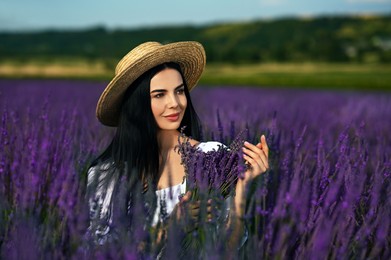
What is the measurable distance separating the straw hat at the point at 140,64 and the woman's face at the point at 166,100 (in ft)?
0.21

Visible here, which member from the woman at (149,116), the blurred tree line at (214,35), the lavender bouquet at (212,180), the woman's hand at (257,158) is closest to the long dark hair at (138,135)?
the woman at (149,116)

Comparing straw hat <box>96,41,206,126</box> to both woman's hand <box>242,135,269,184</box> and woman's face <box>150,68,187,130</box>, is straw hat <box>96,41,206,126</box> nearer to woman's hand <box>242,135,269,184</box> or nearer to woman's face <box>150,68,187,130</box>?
woman's face <box>150,68,187,130</box>

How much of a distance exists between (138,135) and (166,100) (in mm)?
181

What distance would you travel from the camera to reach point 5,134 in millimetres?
1889

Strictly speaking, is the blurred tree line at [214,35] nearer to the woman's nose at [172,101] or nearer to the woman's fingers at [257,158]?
the woman's nose at [172,101]

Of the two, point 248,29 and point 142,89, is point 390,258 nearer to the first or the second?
point 142,89

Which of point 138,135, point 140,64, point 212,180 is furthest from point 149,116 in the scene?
point 212,180

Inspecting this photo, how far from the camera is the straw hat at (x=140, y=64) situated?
192 centimetres

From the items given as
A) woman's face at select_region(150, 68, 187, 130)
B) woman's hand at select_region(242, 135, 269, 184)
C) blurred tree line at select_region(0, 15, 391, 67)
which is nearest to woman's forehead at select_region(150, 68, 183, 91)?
woman's face at select_region(150, 68, 187, 130)

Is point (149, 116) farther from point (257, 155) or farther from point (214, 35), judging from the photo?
point (214, 35)

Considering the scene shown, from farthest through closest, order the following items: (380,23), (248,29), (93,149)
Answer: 1. (248,29)
2. (380,23)
3. (93,149)

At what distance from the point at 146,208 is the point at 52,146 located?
85 cm

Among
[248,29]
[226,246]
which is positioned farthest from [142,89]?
[248,29]

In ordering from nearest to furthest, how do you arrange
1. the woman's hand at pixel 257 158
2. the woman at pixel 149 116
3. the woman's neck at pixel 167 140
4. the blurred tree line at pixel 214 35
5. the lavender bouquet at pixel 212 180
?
the lavender bouquet at pixel 212 180, the woman's hand at pixel 257 158, the woman at pixel 149 116, the woman's neck at pixel 167 140, the blurred tree line at pixel 214 35
